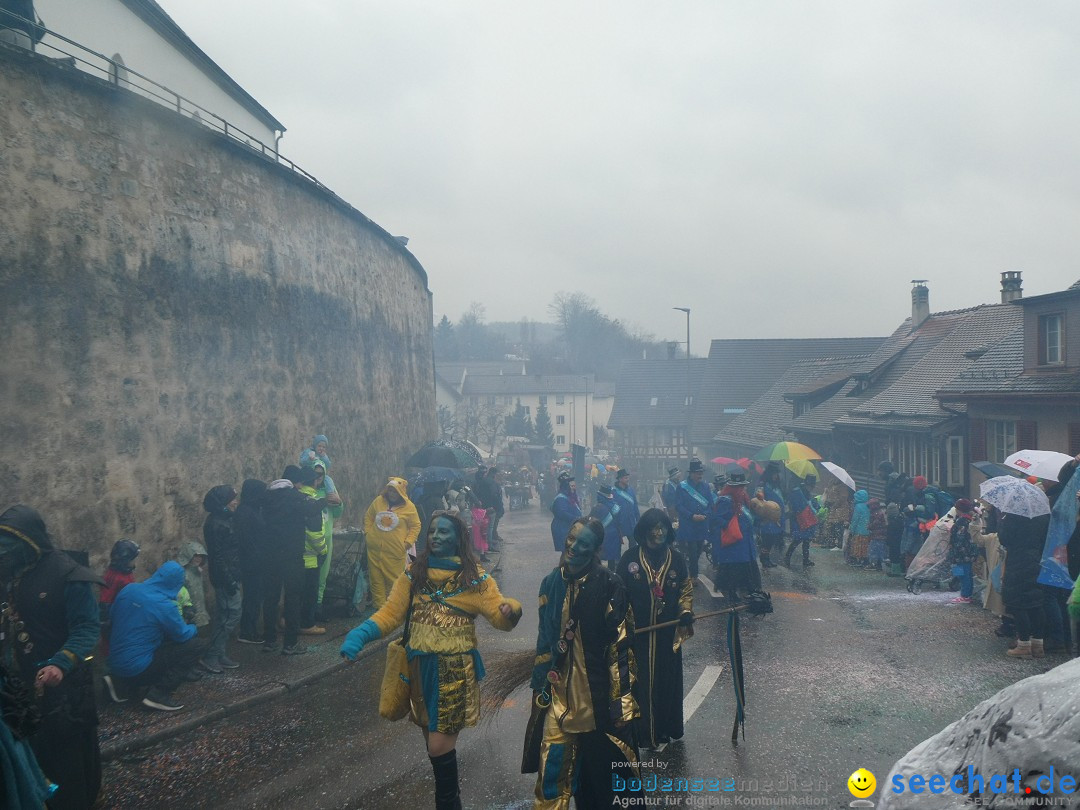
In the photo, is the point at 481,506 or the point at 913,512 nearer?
the point at 913,512

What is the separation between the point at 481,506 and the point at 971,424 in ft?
40.4

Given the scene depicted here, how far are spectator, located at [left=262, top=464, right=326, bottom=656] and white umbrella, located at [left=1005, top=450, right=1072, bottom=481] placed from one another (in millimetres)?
8075

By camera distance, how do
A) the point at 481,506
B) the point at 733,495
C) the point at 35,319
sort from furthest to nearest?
the point at 481,506 < the point at 733,495 < the point at 35,319

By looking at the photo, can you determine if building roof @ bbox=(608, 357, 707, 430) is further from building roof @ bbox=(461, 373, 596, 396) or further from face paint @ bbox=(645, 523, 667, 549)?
face paint @ bbox=(645, 523, 667, 549)

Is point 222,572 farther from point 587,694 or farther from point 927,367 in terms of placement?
point 927,367

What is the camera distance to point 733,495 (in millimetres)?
10688

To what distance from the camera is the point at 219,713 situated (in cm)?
668

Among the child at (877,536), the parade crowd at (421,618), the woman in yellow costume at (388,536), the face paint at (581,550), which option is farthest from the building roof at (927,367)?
the face paint at (581,550)

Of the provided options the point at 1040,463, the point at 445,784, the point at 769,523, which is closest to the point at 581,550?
the point at 445,784

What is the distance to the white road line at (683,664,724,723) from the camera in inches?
255

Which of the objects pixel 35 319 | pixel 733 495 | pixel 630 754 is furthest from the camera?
pixel 733 495

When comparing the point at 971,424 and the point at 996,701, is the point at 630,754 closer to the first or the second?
the point at 996,701

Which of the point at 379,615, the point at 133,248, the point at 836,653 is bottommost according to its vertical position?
the point at 836,653

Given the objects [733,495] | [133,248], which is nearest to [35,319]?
[133,248]
